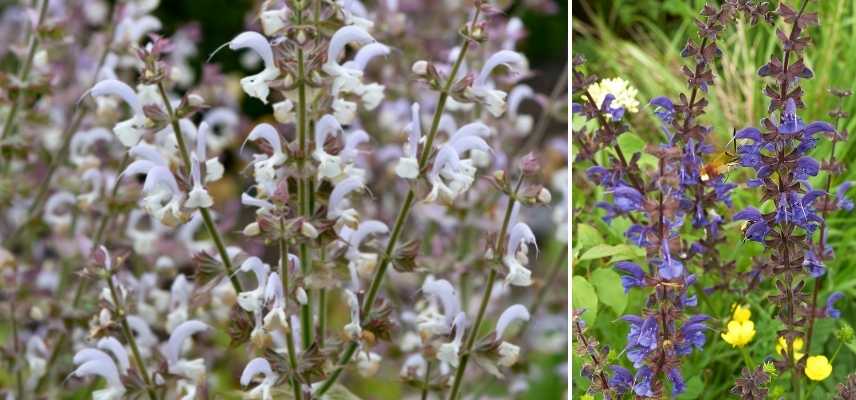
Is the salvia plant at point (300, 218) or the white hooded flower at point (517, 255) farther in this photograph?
the white hooded flower at point (517, 255)

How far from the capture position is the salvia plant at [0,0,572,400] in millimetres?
2260

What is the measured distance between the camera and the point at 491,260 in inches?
95.1

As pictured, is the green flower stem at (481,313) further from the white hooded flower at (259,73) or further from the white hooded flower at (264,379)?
the white hooded flower at (259,73)

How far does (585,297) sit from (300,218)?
2.60 feet

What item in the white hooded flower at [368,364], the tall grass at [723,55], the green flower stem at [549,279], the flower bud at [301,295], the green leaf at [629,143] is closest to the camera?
the flower bud at [301,295]

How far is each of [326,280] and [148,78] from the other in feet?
1.58

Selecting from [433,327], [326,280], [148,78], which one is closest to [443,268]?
[433,327]

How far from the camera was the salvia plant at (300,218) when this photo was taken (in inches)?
89.0

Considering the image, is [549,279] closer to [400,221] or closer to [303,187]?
[400,221]

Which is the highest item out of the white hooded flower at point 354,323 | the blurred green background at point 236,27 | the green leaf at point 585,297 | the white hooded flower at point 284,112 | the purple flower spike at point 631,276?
the white hooded flower at point 284,112

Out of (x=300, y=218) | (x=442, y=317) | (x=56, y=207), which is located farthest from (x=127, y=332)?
(x=56, y=207)

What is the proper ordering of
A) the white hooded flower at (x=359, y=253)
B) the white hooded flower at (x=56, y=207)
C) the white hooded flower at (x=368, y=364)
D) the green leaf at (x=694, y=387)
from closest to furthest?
the white hooded flower at (x=359, y=253) → the white hooded flower at (x=368, y=364) → the green leaf at (x=694, y=387) → the white hooded flower at (x=56, y=207)

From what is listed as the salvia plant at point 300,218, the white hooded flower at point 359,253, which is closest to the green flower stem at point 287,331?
the salvia plant at point 300,218

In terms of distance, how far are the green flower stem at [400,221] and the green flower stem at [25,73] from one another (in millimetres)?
1161
